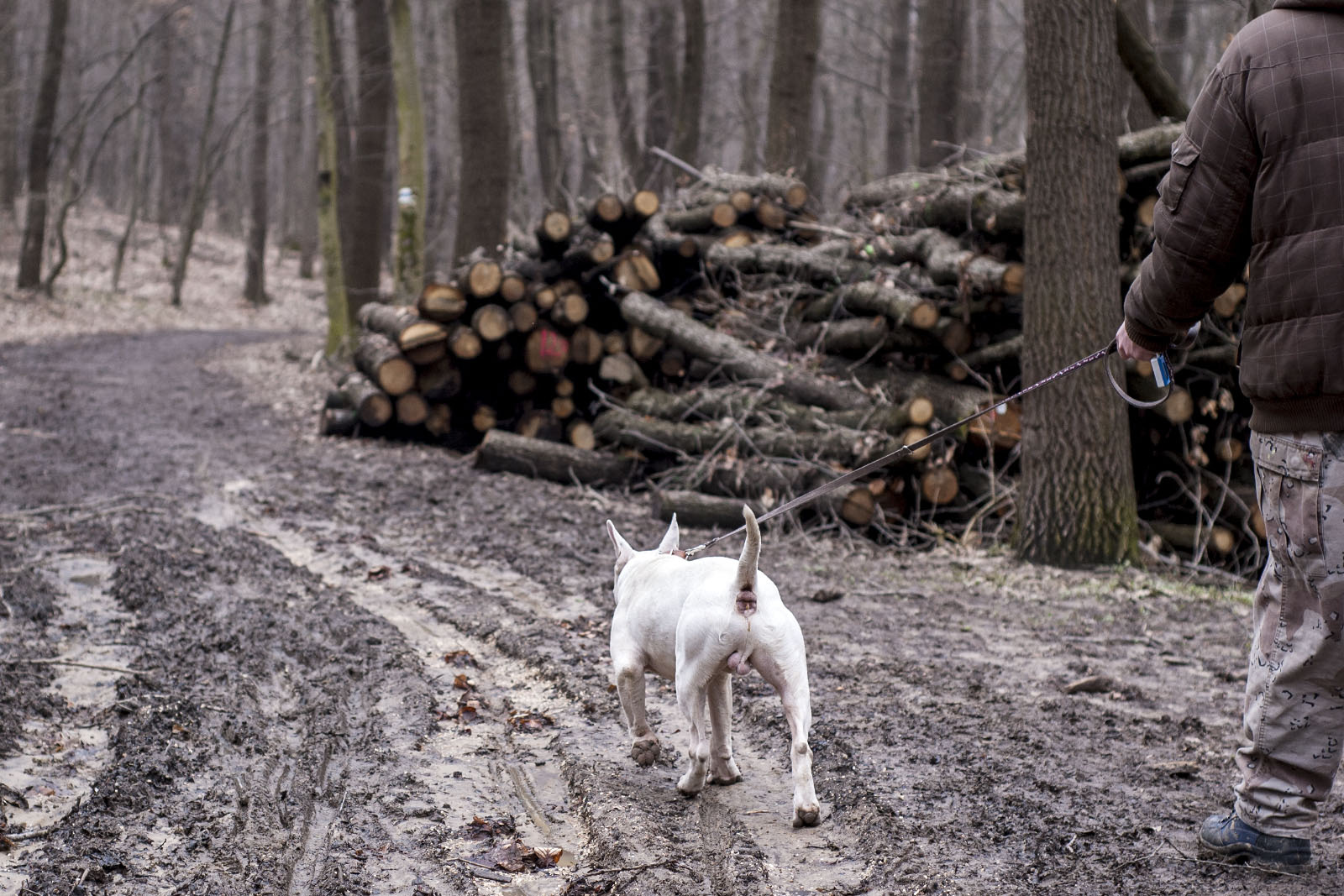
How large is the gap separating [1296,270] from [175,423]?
11.5 meters

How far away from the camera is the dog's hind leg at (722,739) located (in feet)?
11.8

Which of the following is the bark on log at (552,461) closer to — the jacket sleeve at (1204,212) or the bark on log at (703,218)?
the bark on log at (703,218)

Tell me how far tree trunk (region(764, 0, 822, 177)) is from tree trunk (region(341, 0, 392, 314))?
235 inches

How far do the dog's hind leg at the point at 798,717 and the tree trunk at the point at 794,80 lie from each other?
40.9 feet

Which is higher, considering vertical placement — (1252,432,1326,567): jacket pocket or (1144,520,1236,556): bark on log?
(1252,432,1326,567): jacket pocket

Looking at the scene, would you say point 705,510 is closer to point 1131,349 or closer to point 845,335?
point 845,335

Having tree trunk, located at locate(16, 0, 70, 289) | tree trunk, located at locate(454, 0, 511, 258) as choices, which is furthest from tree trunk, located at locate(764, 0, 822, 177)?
tree trunk, located at locate(16, 0, 70, 289)

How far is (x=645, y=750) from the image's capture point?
377cm

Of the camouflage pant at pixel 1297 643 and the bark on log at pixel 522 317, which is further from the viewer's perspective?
the bark on log at pixel 522 317

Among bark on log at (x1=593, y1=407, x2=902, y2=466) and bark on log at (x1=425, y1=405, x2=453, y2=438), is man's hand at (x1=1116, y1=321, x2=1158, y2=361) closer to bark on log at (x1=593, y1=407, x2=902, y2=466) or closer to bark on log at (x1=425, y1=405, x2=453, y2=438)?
bark on log at (x1=593, y1=407, x2=902, y2=466)

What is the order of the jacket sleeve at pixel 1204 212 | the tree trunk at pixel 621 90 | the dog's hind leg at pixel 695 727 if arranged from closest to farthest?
1. the jacket sleeve at pixel 1204 212
2. the dog's hind leg at pixel 695 727
3. the tree trunk at pixel 621 90

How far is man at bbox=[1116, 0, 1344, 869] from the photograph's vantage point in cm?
279

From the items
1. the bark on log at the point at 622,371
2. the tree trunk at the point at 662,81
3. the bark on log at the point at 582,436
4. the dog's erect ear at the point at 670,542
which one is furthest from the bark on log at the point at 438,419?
the tree trunk at the point at 662,81

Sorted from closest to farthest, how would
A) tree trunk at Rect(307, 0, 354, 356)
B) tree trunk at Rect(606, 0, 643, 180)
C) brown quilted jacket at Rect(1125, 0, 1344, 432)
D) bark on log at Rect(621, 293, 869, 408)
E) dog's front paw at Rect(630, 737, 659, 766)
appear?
brown quilted jacket at Rect(1125, 0, 1344, 432)
dog's front paw at Rect(630, 737, 659, 766)
bark on log at Rect(621, 293, 869, 408)
tree trunk at Rect(307, 0, 354, 356)
tree trunk at Rect(606, 0, 643, 180)
